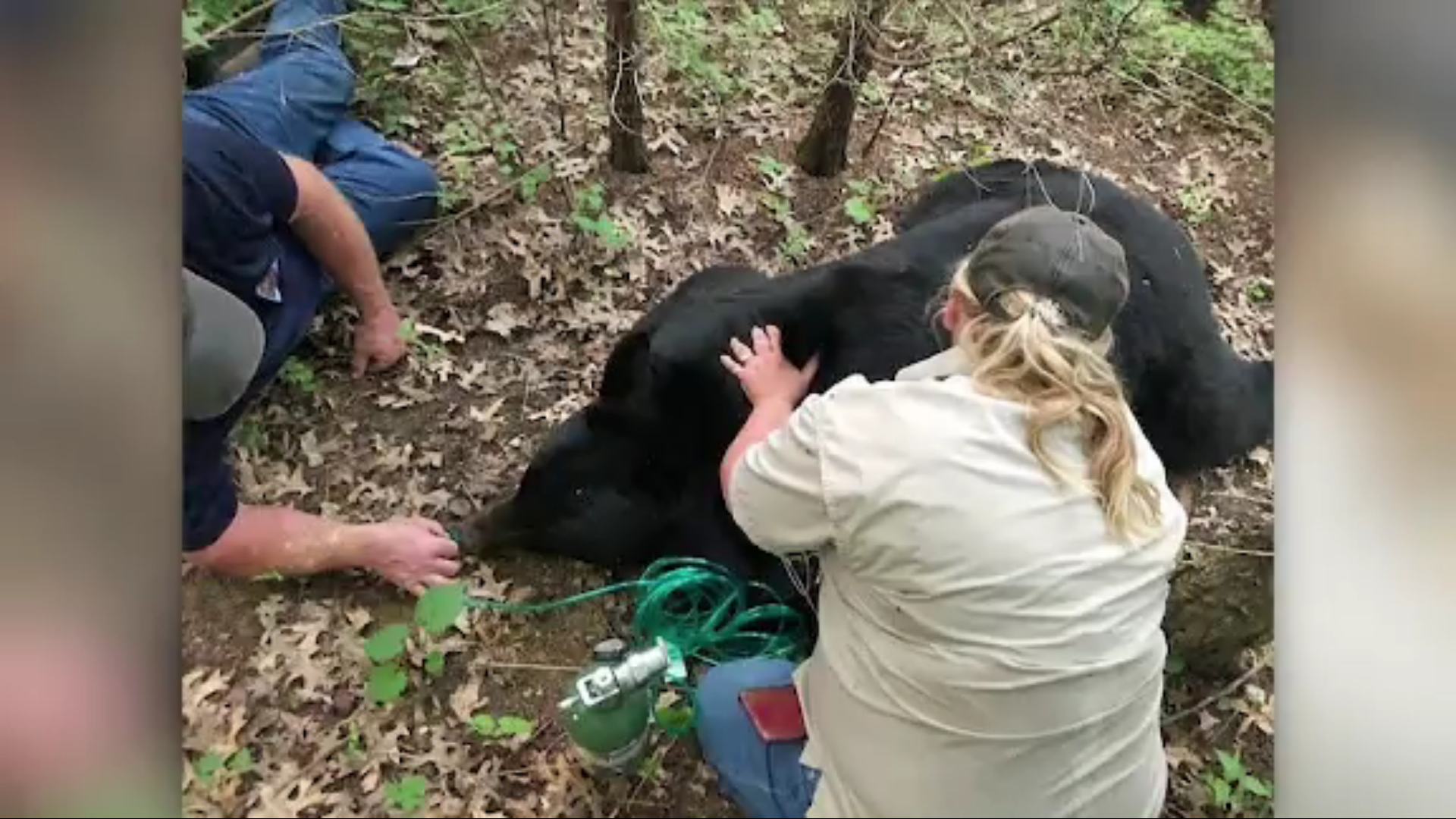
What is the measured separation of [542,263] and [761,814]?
3.24 ft

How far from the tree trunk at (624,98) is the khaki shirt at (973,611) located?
0.91 meters

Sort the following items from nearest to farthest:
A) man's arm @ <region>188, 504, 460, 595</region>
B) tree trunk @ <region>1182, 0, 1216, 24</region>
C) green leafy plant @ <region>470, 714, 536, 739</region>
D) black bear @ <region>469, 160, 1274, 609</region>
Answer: green leafy plant @ <region>470, 714, 536, 739</region> < man's arm @ <region>188, 504, 460, 595</region> < black bear @ <region>469, 160, 1274, 609</region> < tree trunk @ <region>1182, 0, 1216, 24</region>

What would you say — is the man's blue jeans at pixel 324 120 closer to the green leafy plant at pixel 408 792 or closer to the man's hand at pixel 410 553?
the man's hand at pixel 410 553

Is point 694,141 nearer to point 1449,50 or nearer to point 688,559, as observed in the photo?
point 688,559

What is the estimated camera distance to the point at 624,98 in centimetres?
230

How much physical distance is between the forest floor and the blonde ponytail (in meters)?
0.41

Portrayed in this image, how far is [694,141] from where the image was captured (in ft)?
7.82

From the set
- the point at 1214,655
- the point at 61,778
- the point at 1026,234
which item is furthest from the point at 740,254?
the point at 61,778

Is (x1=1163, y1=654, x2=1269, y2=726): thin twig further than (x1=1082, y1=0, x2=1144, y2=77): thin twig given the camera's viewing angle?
No

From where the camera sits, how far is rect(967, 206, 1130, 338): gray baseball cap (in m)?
1.52

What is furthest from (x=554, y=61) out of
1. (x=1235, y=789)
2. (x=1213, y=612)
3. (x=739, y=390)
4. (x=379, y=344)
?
(x=1235, y=789)

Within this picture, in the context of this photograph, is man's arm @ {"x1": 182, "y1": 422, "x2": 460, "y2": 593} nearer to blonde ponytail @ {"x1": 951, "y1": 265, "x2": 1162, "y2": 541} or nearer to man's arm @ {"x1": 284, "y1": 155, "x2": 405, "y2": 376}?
man's arm @ {"x1": 284, "y1": 155, "x2": 405, "y2": 376}

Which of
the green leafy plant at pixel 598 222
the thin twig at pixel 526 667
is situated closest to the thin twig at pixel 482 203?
the green leafy plant at pixel 598 222

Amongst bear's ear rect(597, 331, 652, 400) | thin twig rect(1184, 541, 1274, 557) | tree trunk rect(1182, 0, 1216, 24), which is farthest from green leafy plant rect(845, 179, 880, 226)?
thin twig rect(1184, 541, 1274, 557)
